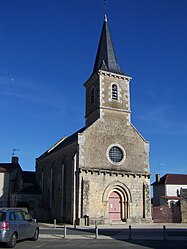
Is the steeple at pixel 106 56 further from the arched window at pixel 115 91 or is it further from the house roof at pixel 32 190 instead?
the house roof at pixel 32 190

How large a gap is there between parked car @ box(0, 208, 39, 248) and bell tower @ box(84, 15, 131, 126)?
643 inches

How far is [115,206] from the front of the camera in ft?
87.9

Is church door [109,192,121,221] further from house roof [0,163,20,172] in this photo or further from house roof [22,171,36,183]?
house roof [0,163,20,172]

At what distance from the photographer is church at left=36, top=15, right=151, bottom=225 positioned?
2516 centimetres

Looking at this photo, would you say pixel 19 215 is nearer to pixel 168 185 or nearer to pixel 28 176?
pixel 28 176

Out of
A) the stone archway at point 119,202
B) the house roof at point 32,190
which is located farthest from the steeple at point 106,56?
the house roof at point 32,190

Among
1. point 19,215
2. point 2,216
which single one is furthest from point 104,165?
point 2,216

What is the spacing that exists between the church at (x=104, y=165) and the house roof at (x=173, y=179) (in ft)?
72.9

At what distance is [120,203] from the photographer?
27.0 m

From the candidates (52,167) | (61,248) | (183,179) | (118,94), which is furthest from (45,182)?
(183,179)

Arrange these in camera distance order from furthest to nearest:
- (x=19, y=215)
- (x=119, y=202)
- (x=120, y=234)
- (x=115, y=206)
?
1. (x=119, y=202)
2. (x=115, y=206)
3. (x=120, y=234)
4. (x=19, y=215)

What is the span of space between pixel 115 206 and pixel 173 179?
1007 inches

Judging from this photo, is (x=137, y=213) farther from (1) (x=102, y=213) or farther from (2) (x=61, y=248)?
(2) (x=61, y=248)

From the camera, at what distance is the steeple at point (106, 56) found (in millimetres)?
31047
